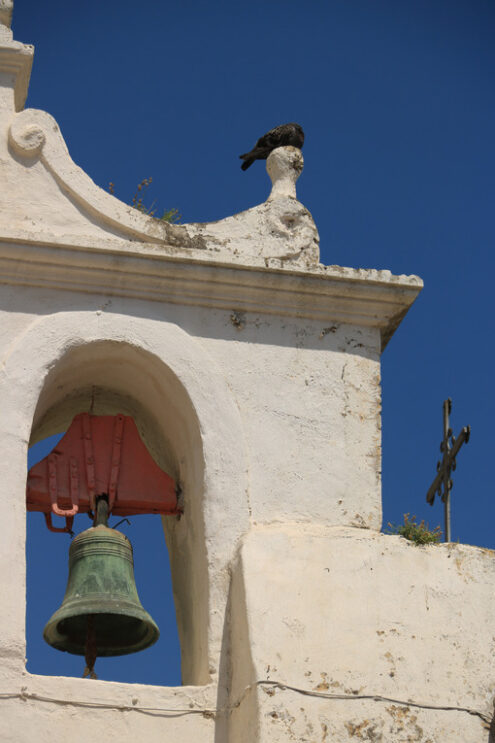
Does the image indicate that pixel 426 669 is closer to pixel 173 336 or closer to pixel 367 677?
pixel 367 677

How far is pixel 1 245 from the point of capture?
9148mm

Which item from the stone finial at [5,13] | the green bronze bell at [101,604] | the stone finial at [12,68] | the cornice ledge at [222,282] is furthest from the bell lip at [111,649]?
the stone finial at [5,13]

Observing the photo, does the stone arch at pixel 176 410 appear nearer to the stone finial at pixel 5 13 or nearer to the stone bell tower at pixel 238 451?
the stone bell tower at pixel 238 451

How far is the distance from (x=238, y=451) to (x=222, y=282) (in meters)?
1.00

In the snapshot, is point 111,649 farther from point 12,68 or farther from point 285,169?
point 12,68

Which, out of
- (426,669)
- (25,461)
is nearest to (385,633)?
(426,669)

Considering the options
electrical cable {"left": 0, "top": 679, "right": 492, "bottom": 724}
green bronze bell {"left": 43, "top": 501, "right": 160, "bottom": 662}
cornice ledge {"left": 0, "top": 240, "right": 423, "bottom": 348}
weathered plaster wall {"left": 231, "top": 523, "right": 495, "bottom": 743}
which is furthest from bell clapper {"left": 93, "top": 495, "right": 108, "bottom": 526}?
electrical cable {"left": 0, "top": 679, "right": 492, "bottom": 724}

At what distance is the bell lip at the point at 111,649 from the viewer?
864cm

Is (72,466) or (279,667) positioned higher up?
(72,466)

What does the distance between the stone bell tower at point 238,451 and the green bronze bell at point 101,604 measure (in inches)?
12.4

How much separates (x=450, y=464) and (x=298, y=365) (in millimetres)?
1300

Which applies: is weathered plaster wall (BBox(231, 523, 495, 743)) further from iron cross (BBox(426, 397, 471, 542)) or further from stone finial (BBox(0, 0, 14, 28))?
stone finial (BBox(0, 0, 14, 28))

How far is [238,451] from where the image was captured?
9016 millimetres

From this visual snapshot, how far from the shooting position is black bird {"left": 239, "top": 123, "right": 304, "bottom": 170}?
33.5 feet
